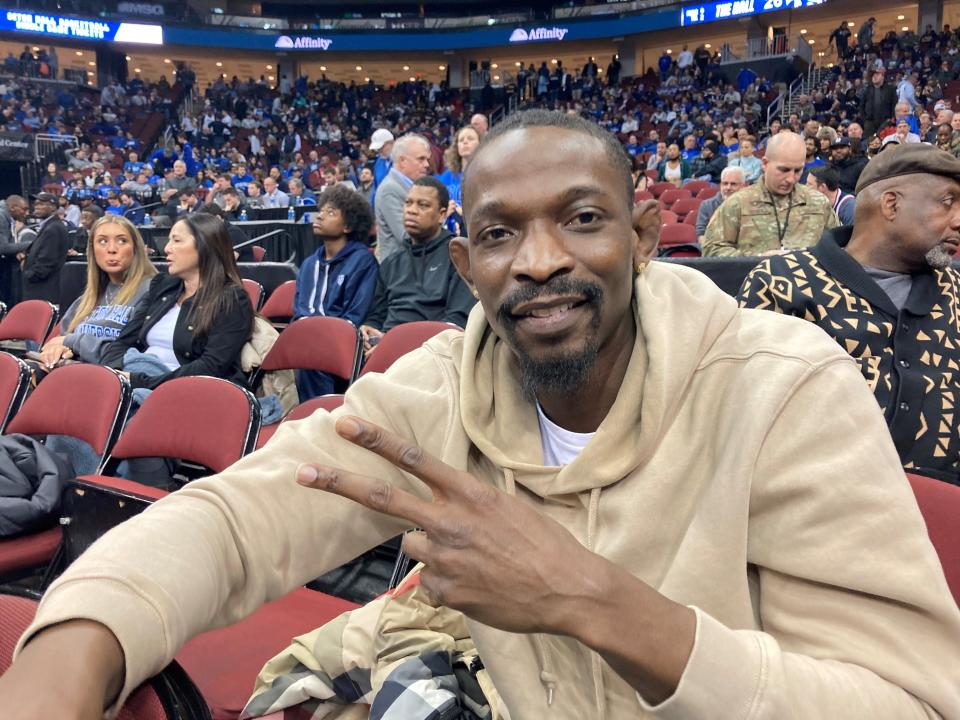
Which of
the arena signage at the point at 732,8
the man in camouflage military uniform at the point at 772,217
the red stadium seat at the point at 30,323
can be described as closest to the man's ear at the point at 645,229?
the man in camouflage military uniform at the point at 772,217

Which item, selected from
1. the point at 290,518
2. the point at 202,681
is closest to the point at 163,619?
the point at 290,518

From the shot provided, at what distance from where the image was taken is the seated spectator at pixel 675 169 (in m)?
11.5

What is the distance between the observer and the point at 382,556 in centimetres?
277

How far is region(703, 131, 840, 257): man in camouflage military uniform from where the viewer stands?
4305mm

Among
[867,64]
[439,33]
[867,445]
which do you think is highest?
[439,33]

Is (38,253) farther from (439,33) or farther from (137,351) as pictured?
(439,33)

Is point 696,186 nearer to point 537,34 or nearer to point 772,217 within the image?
point 772,217

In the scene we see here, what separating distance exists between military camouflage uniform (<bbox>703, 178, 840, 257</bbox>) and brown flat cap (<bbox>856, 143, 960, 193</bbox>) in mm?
1959

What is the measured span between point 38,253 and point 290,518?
7356 millimetres

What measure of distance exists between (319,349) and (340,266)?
1.01 meters

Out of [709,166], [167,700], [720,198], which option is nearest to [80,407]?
[167,700]

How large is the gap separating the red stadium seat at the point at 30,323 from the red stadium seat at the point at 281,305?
132 centimetres

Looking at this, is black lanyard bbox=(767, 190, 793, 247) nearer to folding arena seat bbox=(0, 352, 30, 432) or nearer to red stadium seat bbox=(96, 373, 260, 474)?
red stadium seat bbox=(96, 373, 260, 474)

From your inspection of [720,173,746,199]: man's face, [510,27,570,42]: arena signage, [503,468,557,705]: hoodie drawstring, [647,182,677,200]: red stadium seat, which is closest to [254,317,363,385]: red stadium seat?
[503,468,557,705]: hoodie drawstring
